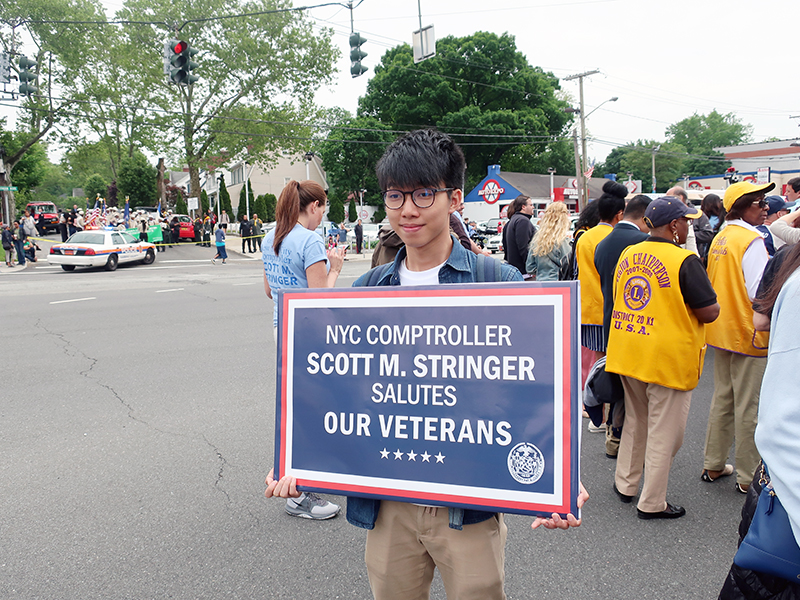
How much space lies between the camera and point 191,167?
123ft

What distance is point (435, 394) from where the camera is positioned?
1.73m

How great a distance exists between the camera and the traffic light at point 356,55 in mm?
15961

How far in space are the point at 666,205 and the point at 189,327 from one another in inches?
313

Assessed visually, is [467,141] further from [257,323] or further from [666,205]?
[666,205]

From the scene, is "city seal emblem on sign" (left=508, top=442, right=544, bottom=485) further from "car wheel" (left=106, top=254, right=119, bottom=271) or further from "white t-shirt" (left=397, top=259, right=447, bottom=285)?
"car wheel" (left=106, top=254, right=119, bottom=271)

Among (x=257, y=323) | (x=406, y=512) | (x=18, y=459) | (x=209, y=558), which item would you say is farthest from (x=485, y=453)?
(x=257, y=323)

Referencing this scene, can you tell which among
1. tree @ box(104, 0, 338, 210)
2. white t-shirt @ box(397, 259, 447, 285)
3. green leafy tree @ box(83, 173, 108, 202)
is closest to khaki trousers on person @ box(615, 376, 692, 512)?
white t-shirt @ box(397, 259, 447, 285)

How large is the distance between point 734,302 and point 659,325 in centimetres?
82

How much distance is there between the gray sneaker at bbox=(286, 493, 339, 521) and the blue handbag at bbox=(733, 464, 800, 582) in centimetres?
243

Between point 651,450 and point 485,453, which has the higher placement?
point 485,453

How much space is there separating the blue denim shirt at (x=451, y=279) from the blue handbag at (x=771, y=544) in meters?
Result: 0.68

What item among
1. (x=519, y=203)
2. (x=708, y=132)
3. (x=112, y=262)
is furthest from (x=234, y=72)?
(x=708, y=132)

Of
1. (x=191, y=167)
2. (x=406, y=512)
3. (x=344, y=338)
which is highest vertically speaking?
(x=191, y=167)

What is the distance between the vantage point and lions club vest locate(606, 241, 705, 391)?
3229 mm
